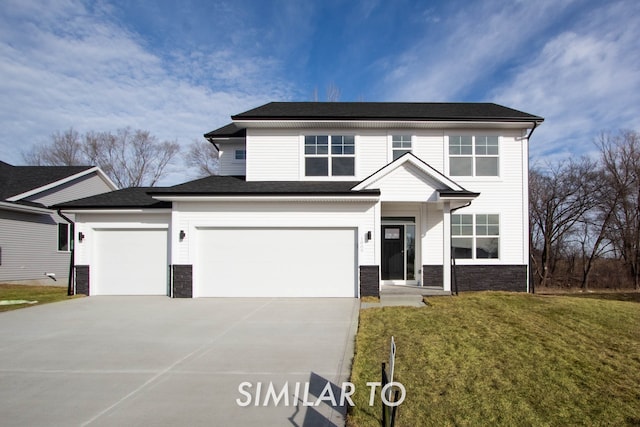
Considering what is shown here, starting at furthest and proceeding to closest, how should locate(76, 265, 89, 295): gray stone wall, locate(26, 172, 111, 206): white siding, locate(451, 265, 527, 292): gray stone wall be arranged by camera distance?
locate(26, 172, 111, 206): white siding, locate(451, 265, 527, 292): gray stone wall, locate(76, 265, 89, 295): gray stone wall

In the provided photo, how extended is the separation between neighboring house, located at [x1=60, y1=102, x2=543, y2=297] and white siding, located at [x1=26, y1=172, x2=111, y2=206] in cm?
839

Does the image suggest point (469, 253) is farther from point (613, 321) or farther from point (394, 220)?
point (613, 321)

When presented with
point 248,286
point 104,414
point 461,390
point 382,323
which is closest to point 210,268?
point 248,286

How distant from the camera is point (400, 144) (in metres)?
13.8

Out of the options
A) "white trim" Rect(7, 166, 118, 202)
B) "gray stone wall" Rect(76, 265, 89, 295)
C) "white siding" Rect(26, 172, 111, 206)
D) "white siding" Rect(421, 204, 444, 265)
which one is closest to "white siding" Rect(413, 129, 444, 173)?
"white siding" Rect(421, 204, 444, 265)

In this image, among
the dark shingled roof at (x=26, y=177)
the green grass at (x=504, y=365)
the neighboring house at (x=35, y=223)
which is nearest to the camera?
the green grass at (x=504, y=365)

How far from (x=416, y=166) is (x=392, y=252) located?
330 cm

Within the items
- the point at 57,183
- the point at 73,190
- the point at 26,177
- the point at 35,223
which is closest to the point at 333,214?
the point at 35,223

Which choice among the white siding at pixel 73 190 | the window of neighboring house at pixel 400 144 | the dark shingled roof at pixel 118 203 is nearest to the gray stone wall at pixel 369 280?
the window of neighboring house at pixel 400 144

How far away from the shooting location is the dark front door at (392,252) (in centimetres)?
1353

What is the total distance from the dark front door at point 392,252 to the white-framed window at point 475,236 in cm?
182

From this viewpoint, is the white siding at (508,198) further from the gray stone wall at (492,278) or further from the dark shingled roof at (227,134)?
the dark shingled roof at (227,134)

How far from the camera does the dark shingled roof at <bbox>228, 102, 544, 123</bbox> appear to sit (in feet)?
43.7

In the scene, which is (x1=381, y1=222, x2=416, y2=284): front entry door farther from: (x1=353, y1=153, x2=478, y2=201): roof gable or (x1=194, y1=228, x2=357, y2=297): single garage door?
(x1=194, y1=228, x2=357, y2=297): single garage door
